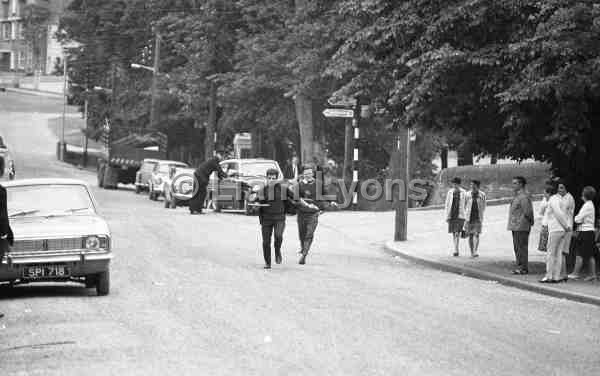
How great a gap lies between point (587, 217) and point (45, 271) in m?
9.60

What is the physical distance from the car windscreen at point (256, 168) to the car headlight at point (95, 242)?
2510 centimetres

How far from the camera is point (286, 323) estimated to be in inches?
603

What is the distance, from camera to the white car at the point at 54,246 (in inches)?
685

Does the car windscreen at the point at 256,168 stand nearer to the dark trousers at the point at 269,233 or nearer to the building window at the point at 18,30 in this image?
the dark trousers at the point at 269,233

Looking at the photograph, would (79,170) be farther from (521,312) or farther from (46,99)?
(521,312)

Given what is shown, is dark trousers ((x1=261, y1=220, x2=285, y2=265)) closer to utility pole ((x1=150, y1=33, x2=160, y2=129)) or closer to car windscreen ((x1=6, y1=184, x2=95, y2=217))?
car windscreen ((x1=6, y1=184, x2=95, y2=217))

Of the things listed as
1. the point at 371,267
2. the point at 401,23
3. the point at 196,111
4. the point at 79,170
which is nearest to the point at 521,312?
the point at 371,267

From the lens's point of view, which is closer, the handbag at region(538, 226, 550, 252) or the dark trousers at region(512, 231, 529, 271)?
the handbag at region(538, 226, 550, 252)

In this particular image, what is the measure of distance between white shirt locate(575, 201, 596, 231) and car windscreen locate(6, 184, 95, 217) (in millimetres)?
8458

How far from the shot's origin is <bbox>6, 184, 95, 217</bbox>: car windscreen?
1841 cm

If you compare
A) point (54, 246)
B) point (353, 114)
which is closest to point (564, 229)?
point (54, 246)

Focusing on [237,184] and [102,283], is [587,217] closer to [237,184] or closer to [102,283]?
[102,283]

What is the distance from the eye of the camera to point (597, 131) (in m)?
24.4

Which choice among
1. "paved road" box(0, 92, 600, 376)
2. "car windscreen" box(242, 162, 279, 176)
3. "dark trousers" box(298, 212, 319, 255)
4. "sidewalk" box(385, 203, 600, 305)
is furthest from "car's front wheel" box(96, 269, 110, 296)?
"car windscreen" box(242, 162, 279, 176)
